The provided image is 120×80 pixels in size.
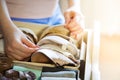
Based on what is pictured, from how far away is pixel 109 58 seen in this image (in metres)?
1.44

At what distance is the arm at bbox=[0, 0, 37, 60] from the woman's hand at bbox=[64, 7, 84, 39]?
0.19 meters

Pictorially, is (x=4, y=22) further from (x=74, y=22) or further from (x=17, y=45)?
(x=74, y=22)

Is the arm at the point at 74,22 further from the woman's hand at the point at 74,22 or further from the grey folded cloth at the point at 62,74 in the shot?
the grey folded cloth at the point at 62,74

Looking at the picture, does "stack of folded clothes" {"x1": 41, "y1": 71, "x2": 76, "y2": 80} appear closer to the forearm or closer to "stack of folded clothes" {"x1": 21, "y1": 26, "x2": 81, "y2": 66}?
"stack of folded clothes" {"x1": 21, "y1": 26, "x2": 81, "y2": 66}

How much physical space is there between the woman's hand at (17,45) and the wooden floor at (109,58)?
760mm

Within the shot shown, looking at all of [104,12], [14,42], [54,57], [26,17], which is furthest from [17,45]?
[104,12]

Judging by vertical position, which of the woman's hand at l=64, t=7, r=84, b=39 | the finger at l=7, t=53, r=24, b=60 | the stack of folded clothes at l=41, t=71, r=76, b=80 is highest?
the woman's hand at l=64, t=7, r=84, b=39

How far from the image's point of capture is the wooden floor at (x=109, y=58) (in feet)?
4.61

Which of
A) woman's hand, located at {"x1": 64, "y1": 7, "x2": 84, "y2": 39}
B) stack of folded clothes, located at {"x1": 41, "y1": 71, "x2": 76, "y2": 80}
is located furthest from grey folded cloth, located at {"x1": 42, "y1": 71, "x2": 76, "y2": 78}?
woman's hand, located at {"x1": 64, "y1": 7, "x2": 84, "y2": 39}

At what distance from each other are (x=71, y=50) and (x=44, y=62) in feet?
0.35

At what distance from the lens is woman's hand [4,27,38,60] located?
2.22ft

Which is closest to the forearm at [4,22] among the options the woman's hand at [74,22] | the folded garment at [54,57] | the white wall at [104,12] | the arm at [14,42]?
the arm at [14,42]

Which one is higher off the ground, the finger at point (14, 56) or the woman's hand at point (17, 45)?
the woman's hand at point (17, 45)

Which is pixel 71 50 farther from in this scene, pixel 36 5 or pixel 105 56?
pixel 105 56
